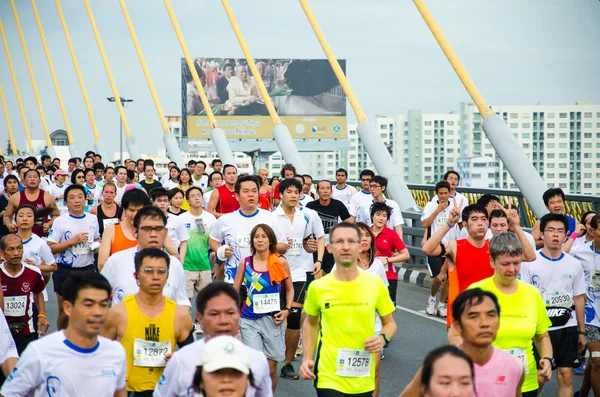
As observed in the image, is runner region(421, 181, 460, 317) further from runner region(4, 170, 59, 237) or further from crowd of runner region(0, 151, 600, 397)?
runner region(4, 170, 59, 237)

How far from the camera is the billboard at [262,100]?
71544mm

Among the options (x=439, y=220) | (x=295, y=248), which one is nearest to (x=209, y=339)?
(x=295, y=248)

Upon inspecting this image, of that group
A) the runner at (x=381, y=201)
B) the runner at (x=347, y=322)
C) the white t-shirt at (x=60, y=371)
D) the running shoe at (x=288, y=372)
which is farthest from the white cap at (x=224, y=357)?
the runner at (x=381, y=201)

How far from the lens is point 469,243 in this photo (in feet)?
25.2

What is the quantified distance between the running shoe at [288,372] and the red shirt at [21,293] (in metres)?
2.56

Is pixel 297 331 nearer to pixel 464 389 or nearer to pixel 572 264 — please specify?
pixel 572 264

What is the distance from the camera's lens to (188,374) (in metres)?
4.69

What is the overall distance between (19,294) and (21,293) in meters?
0.02

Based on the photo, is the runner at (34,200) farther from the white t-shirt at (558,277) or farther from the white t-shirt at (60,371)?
the white t-shirt at (60,371)

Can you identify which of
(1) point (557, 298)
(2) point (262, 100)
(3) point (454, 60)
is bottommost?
(1) point (557, 298)

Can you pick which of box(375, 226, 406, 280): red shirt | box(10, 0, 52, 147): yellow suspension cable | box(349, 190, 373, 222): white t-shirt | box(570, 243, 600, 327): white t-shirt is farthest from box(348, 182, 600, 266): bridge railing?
box(10, 0, 52, 147): yellow suspension cable

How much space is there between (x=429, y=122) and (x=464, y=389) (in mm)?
192759

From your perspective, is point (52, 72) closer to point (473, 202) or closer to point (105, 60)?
point (105, 60)

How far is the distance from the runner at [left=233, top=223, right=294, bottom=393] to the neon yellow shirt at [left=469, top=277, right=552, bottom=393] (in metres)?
2.41
